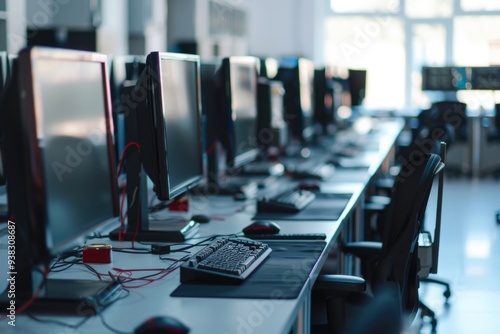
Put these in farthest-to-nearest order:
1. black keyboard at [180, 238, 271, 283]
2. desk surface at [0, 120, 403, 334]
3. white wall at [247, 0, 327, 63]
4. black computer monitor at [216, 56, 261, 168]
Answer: white wall at [247, 0, 327, 63] → black computer monitor at [216, 56, 261, 168] → black keyboard at [180, 238, 271, 283] → desk surface at [0, 120, 403, 334]

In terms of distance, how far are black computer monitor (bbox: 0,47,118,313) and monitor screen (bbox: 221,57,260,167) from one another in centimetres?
136

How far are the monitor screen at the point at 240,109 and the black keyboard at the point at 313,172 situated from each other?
0.46 metres

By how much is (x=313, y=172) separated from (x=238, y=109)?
956 millimetres

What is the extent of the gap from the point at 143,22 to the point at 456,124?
356cm

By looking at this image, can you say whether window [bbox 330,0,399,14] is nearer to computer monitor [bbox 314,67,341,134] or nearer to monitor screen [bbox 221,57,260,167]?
computer monitor [bbox 314,67,341,134]

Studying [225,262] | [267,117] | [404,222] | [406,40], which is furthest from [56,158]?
[406,40]

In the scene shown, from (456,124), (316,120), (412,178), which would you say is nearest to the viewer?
(412,178)

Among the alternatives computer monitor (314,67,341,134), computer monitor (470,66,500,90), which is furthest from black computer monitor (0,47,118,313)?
computer monitor (470,66,500,90)

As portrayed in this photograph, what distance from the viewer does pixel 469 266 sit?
17.0 feet

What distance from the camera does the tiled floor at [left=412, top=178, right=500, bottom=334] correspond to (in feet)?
13.2

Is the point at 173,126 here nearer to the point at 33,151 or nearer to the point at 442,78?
A: the point at 33,151

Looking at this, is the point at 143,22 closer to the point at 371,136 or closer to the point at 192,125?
the point at 371,136

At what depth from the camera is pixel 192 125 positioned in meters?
2.74

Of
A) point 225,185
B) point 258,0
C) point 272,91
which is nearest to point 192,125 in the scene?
point 225,185
